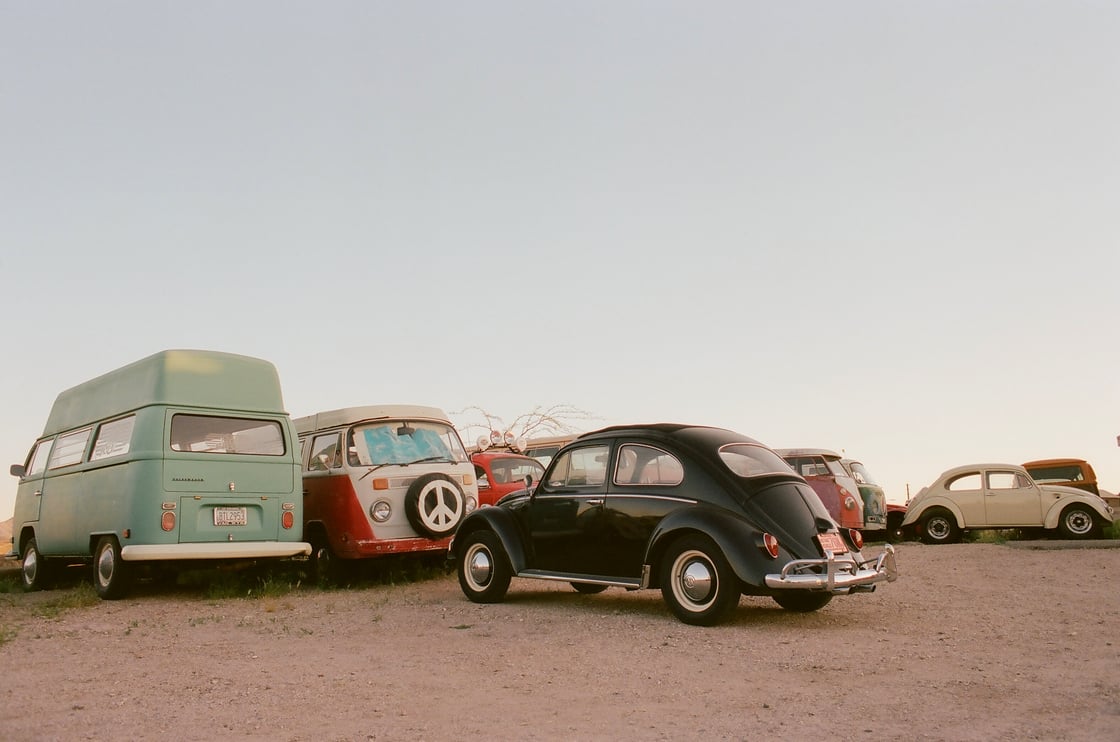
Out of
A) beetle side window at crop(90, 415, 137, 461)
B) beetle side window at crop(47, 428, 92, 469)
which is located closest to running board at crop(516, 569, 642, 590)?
beetle side window at crop(90, 415, 137, 461)

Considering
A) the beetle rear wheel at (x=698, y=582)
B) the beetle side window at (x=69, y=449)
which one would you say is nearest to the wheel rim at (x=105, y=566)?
the beetle side window at (x=69, y=449)

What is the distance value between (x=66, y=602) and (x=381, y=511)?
379cm

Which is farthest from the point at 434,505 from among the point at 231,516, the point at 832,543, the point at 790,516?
the point at 832,543

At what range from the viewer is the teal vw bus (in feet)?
35.9

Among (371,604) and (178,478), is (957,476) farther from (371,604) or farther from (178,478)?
(178,478)

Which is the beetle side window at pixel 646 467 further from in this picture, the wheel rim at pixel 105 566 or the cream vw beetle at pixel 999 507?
the cream vw beetle at pixel 999 507

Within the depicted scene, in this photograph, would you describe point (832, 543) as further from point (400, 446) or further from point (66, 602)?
point (66, 602)

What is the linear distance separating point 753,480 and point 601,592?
3275 mm

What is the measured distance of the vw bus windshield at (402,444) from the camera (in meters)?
12.4

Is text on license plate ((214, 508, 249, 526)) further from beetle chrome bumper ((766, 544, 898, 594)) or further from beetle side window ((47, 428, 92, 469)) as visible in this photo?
beetle chrome bumper ((766, 544, 898, 594))

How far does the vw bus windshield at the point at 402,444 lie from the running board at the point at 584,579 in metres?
3.45

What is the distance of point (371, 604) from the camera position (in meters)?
10.6

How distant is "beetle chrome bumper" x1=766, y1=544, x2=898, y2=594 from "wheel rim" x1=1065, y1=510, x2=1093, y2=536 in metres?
12.4

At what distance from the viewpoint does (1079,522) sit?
18.6m
